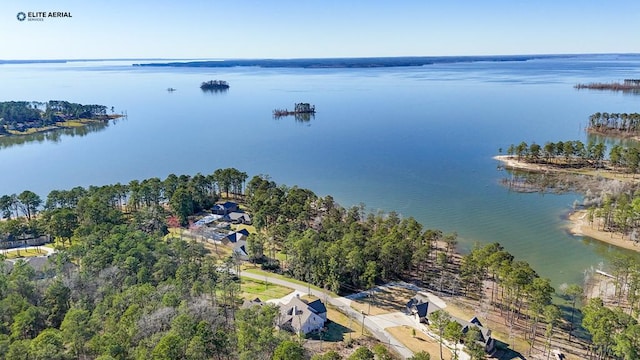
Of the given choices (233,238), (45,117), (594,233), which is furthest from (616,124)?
(45,117)

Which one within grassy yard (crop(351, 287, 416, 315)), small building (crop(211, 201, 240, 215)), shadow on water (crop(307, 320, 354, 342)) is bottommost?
shadow on water (crop(307, 320, 354, 342))

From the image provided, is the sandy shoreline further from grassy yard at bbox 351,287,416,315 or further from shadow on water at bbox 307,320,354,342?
shadow on water at bbox 307,320,354,342

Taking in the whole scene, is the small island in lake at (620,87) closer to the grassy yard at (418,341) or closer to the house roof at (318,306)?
the grassy yard at (418,341)

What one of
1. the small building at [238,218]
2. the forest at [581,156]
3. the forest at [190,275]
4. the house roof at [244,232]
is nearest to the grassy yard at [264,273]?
the forest at [190,275]

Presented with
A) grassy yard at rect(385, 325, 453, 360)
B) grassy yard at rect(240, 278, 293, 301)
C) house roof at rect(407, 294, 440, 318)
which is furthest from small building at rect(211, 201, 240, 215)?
grassy yard at rect(385, 325, 453, 360)

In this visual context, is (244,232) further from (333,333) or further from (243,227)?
(333,333)

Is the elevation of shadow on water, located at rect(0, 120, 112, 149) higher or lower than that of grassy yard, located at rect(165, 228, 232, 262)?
higher

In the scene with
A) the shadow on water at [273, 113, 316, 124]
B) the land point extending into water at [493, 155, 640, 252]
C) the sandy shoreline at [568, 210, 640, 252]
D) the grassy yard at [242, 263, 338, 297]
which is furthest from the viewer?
the shadow on water at [273, 113, 316, 124]

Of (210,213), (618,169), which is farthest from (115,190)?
(618,169)

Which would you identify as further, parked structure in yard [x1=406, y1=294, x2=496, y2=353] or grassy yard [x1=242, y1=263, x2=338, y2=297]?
grassy yard [x1=242, y1=263, x2=338, y2=297]
